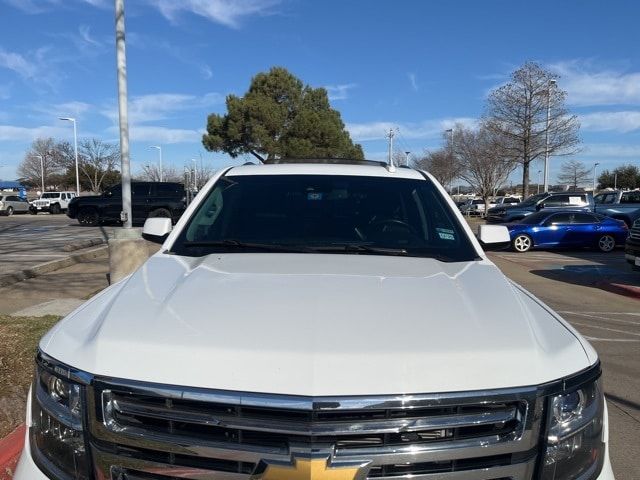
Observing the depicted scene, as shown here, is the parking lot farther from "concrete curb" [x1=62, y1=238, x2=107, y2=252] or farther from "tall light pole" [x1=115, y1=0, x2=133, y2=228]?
"tall light pole" [x1=115, y1=0, x2=133, y2=228]

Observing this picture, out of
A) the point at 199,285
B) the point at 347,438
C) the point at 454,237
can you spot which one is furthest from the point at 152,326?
the point at 454,237

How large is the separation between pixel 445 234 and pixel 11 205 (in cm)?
4638

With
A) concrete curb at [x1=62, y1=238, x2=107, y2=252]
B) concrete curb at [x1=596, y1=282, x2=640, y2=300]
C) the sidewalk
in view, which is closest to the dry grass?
the sidewalk

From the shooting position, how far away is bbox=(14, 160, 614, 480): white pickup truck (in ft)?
5.49

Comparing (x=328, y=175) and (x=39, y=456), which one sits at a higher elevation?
(x=328, y=175)

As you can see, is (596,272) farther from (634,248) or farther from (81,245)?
(81,245)

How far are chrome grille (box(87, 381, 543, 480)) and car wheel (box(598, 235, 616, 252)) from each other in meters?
20.1

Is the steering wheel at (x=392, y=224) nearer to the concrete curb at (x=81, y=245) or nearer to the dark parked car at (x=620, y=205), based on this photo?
the concrete curb at (x=81, y=245)

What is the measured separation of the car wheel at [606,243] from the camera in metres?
19.7

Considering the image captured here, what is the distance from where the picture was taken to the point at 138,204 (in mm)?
27109

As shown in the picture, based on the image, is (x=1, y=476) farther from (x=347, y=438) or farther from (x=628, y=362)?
(x=628, y=362)

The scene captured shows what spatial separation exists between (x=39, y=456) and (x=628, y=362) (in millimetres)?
5926

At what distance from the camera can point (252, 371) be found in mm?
1726

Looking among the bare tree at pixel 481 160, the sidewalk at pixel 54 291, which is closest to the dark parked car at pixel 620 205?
the bare tree at pixel 481 160
